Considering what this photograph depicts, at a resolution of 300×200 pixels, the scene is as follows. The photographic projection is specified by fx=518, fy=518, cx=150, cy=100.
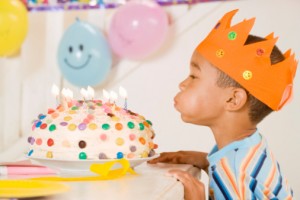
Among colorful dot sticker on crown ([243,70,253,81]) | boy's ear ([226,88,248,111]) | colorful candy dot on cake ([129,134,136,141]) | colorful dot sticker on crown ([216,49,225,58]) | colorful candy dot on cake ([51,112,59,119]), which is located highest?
colorful dot sticker on crown ([216,49,225,58])

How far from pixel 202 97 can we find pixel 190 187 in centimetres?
42

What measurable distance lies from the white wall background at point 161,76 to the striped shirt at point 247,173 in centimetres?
192

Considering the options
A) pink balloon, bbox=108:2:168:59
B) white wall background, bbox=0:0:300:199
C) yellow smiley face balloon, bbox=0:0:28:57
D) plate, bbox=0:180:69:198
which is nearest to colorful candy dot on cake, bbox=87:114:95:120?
plate, bbox=0:180:69:198

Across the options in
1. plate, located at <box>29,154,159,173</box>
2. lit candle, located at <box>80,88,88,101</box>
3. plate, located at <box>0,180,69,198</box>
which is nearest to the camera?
plate, located at <box>0,180,69,198</box>

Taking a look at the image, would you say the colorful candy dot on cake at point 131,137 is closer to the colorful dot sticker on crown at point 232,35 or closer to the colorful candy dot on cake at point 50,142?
the colorful candy dot on cake at point 50,142

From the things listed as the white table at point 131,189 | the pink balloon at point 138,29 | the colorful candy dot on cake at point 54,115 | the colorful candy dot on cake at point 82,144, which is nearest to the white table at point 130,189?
the white table at point 131,189

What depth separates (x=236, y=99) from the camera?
4.62 ft

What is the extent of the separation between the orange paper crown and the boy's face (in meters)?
0.04

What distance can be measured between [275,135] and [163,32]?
937 mm

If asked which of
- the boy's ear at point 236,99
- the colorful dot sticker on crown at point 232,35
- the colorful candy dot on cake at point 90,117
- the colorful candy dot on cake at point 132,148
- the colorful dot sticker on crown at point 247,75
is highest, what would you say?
the colorful dot sticker on crown at point 232,35

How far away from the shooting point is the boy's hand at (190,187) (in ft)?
3.45

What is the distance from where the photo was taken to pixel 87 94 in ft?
4.11

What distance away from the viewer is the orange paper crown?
135cm

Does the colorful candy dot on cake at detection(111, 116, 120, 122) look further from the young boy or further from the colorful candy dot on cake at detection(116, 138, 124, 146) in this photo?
the young boy
